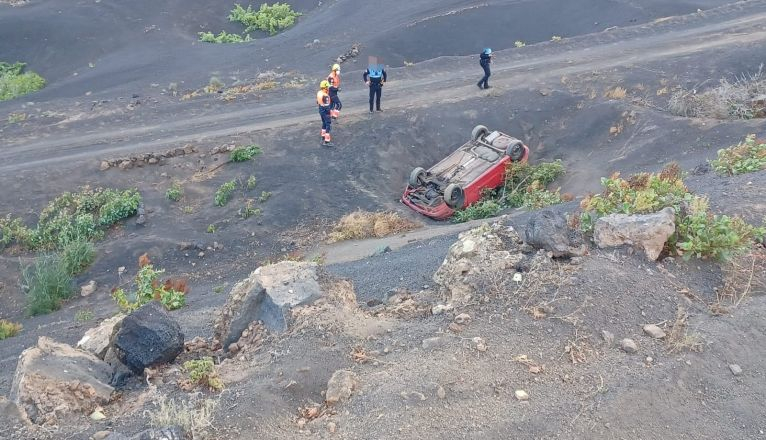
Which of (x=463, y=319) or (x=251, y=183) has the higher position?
(x=463, y=319)

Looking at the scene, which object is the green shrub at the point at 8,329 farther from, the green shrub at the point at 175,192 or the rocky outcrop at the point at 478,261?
the rocky outcrop at the point at 478,261

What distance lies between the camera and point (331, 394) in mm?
5789

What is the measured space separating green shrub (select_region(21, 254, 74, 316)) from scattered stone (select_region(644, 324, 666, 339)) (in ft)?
37.1

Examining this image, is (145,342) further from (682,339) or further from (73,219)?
(73,219)

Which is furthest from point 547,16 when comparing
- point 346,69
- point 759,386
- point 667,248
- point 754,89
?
point 759,386

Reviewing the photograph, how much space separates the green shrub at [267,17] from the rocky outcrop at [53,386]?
23800 millimetres

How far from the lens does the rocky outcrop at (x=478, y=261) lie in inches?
277

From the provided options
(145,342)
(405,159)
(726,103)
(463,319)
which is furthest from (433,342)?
(726,103)

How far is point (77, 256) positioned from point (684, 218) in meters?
12.0

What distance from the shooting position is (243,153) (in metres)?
17.8

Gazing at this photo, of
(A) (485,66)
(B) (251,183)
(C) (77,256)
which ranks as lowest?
(C) (77,256)

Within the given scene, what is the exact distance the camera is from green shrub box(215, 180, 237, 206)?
16312 mm

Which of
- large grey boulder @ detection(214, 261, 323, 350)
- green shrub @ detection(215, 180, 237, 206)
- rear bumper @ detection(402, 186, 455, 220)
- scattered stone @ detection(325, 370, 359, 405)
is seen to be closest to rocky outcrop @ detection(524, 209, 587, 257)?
large grey boulder @ detection(214, 261, 323, 350)

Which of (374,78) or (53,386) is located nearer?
(53,386)
